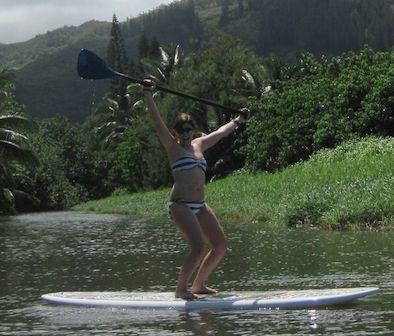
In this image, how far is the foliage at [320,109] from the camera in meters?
33.1

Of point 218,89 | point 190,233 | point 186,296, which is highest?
point 190,233

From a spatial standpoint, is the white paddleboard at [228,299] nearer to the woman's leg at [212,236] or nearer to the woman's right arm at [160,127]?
the woman's leg at [212,236]

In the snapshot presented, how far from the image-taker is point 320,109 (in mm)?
36844

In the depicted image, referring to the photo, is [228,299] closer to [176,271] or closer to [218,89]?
[176,271]

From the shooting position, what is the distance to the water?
23.6 ft

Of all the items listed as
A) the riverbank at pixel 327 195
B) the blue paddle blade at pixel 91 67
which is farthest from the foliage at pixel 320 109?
the blue paddle blade at pixel 91 67

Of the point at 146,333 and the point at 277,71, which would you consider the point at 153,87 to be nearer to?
the point at 146,333

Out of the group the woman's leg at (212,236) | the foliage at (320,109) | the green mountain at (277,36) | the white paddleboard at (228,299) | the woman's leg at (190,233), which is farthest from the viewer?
the green mountain at (277,36)

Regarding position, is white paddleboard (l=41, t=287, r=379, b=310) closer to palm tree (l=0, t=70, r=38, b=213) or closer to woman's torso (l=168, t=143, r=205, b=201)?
woman's torso (l=168, t=143, r=205, b=201)

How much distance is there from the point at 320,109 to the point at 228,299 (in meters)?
29.5

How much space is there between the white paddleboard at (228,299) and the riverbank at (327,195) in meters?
7.71

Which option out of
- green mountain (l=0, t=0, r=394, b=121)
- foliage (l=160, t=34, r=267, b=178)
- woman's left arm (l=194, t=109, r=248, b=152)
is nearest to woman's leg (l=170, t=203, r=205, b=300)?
woman's left arm (l=194, t=109, r=248, b=152)

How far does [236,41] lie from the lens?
53156 mm

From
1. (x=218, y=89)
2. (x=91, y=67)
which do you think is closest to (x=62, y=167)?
(x=218, y=89)
